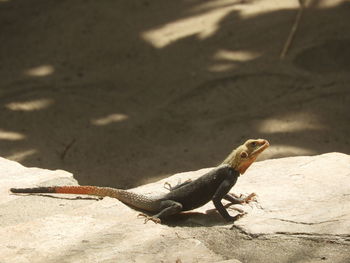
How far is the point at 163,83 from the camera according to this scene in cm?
745

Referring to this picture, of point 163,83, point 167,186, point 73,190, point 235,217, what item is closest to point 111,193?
point 73,190

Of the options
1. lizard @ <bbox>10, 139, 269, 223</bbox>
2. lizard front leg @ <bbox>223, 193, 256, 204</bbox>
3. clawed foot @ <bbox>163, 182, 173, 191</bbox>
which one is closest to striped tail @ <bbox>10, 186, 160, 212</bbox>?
lizard @ <bbox>10, 139, 269, 223</bbox>

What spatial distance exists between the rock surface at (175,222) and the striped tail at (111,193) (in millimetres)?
45

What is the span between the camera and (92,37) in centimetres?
843

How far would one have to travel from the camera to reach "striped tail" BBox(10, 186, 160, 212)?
3.67 meters

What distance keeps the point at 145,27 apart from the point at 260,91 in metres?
2.19

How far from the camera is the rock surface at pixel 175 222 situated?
117 inches

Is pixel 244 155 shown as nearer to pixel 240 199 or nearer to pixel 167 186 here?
pixel 240 199

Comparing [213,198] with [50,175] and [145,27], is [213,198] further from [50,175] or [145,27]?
[145,27]

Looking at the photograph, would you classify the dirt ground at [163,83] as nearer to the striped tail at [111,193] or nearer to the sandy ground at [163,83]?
the sandy ground at [163,83]

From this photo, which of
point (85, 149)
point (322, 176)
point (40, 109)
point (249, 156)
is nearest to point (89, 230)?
point (249, 156)

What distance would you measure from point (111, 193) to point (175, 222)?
0.51 meters

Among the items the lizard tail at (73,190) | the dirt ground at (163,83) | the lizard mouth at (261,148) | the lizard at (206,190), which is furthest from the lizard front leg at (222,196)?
the dirt ground at (163,83)

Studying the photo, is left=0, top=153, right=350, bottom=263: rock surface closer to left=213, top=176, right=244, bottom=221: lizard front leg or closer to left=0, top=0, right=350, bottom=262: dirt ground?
left=213, top=176, right=244, bottom=221: lizard front leg
